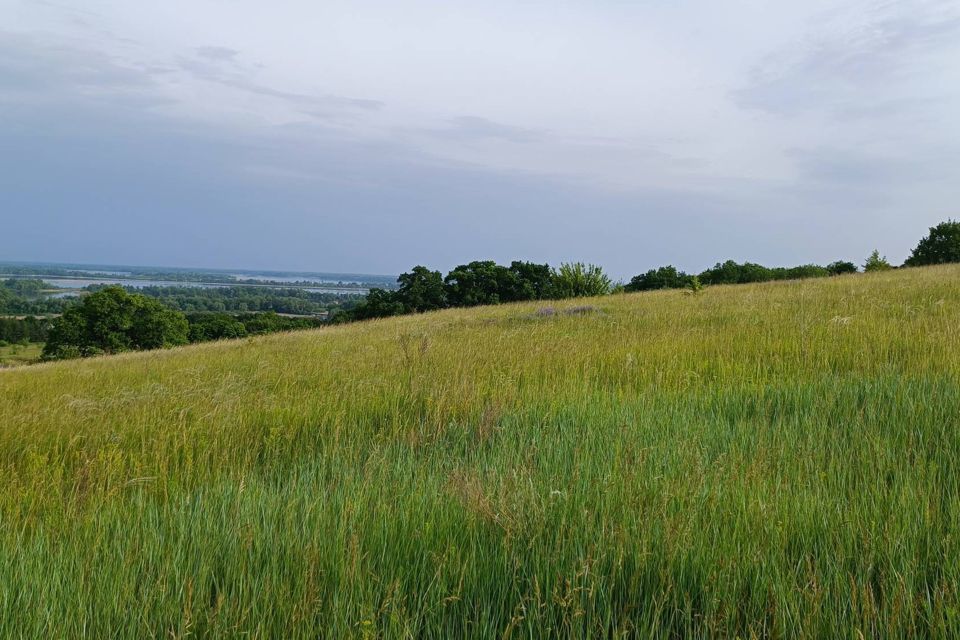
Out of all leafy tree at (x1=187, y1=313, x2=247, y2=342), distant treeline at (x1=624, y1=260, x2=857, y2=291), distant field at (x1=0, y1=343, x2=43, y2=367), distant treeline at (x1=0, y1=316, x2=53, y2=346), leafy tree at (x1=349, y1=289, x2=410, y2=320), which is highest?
distant treeline at (x1=624, y1=260, x2=857, y2=291)

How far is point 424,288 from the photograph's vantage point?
48.4m

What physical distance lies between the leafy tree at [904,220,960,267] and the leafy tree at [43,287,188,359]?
53.6 meters

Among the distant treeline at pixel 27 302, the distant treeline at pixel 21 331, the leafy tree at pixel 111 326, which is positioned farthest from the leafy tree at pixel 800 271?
the distant treeline at pixel 27 302

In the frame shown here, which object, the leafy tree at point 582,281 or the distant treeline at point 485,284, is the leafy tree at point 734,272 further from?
the leafy tree at point 582,281

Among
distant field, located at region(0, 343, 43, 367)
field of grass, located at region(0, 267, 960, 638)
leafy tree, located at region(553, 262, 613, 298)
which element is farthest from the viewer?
distant field, located at region(0, 343, 43, 367)

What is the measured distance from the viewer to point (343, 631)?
1663mm

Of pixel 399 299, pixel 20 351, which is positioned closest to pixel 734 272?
pixel 399 299

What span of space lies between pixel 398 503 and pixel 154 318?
5259 cm

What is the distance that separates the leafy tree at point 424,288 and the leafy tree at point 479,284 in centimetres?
75

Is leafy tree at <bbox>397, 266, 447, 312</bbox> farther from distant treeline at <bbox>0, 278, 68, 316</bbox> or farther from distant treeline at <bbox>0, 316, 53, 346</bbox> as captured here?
distant treeline at <bbox>0, 278, 68, 316</bbox>

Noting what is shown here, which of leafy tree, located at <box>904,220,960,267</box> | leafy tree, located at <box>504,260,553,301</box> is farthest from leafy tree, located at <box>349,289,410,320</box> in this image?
leafy tree, located at <box>904,220,960,267</box>

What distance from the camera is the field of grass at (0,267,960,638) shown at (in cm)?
177

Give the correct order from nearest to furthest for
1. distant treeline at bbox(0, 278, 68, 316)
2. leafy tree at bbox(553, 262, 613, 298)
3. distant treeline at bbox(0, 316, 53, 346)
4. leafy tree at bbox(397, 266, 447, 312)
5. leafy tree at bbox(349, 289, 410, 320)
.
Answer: leafy tree at bbox(553, 262, 613, 298)
leafy tree at bbox(349, 289, 410, 320)
leafy tree at bbox(397, 266, 447, 312)
distant treeline at bbox(0, 316, 53, 346)
distant treeline at bbox(0, 278, 68, 316)

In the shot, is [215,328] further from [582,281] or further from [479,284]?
[582,281]
